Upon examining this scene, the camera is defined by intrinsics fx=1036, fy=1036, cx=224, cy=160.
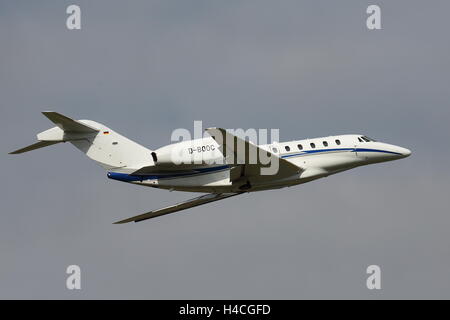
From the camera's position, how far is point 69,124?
49250 millimetres

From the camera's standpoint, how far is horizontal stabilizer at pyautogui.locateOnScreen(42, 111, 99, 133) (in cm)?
4797

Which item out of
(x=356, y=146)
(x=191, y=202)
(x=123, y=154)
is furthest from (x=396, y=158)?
(x=123, y=154)

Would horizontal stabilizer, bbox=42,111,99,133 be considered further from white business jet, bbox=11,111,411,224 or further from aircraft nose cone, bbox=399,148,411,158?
aircraft nose cone, bbox=399,148,411,158

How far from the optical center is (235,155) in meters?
47.1

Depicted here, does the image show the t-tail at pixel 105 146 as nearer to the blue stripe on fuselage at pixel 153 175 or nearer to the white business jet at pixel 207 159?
the white business jet at pixel 207 159

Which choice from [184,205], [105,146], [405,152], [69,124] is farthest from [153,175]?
[405,152]

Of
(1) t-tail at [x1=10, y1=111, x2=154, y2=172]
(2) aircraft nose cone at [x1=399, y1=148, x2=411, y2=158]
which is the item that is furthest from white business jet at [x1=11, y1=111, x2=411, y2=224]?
(2) aircraft nose cone at [x1=399, y1=148, x2=411, y2=158]

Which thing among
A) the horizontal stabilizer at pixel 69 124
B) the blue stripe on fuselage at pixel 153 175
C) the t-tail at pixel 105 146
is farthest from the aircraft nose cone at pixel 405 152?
the horizontal stabilizer at pixel 69 124

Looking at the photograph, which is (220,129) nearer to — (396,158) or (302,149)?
(302,149)

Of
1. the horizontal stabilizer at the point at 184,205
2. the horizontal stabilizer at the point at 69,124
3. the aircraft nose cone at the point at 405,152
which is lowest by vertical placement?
the horizontal stabilizer at the point at 184,205

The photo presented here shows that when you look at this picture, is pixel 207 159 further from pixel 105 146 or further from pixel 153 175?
pixel 105 146

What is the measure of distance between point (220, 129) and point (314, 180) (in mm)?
8297

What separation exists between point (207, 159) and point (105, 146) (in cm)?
515

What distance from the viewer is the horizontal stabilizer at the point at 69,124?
157 feet
